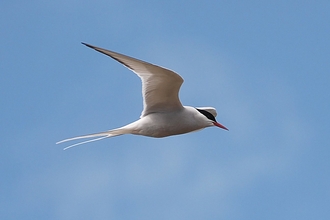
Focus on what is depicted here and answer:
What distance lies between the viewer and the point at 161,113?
964 centimetres

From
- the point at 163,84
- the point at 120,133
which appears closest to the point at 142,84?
the point at 163,84

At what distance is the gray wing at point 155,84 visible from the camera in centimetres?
855

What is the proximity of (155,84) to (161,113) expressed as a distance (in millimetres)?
635

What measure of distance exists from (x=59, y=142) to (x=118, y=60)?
1683mm

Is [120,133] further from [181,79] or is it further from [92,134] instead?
[181,79]

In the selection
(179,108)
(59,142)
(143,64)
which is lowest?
(59,142)

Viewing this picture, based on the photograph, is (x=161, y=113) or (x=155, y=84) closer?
(x=155, y=84)

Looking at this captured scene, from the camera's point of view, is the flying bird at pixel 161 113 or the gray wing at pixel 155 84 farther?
the flying bird at pixel 161 113

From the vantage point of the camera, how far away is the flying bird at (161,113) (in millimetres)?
9086

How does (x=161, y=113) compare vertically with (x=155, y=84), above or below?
below

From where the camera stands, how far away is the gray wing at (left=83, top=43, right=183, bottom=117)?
8.55 meters

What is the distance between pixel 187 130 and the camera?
9.75m

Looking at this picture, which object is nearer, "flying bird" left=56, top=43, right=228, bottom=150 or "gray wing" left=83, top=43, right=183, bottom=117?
"gray wing" left=83, top=43, right=183, bottom=117

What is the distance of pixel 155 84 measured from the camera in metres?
9.23
